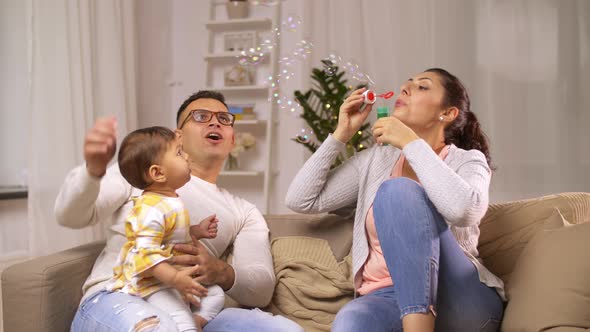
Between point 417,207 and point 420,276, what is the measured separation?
0.16 m

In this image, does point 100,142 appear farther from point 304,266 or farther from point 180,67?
point 180,67

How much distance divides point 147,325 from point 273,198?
10.1 ft

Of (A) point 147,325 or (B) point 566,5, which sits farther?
(B) point 566,5

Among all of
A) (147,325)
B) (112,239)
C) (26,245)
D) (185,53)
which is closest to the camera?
(147,325)

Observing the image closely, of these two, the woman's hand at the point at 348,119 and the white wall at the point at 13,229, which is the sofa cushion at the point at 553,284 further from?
the white wall at the point at 13,229

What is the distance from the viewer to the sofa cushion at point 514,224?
175 cm

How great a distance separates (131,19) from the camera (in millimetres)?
3783

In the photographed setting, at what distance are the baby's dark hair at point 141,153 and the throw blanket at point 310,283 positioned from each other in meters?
0.61

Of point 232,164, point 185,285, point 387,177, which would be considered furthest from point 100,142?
point 232,164

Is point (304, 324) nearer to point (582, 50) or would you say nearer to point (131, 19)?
point (131, 19)

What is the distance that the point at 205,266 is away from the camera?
1.56 metres

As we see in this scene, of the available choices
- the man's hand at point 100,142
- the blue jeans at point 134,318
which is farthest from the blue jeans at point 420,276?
the man's hand at point 100,142

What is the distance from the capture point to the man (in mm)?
1353

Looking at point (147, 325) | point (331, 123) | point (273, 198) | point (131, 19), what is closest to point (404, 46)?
point (331, 123)
